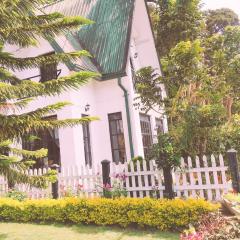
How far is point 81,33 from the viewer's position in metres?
16.7

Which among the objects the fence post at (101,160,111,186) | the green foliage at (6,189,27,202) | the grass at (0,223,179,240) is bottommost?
the grass at (0,223,179,240)

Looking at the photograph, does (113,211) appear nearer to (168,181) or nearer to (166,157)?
(168,181)

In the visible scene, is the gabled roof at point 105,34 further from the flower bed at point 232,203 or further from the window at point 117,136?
the flower bed at point 232,203

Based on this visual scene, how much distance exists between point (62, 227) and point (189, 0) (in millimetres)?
18093

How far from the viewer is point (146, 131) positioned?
16281mm

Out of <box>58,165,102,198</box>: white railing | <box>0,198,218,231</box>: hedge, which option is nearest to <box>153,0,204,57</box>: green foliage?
<box>58,165,102,198</box>: white railing

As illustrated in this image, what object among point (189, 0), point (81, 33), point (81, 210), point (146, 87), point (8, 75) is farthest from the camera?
point (189, 0)

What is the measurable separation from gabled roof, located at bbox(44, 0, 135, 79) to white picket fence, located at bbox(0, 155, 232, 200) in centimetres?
564

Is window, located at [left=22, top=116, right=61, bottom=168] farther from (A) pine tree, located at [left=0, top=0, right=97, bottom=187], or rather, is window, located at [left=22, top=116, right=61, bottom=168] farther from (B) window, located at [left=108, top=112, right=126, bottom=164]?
(A) pine tree, located at [left=0, top=0, right=97, bottom=187]

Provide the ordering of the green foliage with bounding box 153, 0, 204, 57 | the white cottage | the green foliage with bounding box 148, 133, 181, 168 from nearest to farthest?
the green foliage with bounding box 148, 133, 181, 168 < the white cottage < the green foliage with bounding box 153, 0, 204, 57

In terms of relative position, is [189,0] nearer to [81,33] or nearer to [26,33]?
[81,33]

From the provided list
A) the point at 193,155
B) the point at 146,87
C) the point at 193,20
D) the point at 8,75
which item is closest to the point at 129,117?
the point at 146,87

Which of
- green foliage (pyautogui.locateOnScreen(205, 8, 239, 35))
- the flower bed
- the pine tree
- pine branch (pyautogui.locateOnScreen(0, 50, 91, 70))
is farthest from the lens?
green foliage (pyautogui.locateOnScreen(205, 8, 239, 35))

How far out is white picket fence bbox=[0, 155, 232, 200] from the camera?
8.07m
